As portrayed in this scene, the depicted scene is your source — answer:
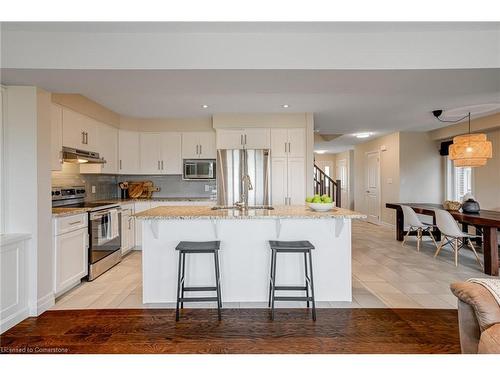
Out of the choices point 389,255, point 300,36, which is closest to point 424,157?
point 389,255

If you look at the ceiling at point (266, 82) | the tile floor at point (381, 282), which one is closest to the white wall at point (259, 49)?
the ceiling at point (266, 82)

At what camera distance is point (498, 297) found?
1504 mm

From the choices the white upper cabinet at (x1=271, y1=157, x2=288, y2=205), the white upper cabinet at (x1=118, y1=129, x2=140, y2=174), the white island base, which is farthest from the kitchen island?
the white upper cabinet at (x1=118, y1=129, x2=140, y2=174)

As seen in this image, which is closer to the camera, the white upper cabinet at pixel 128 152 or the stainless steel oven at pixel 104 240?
the stainless steel oven at pixel 104 240

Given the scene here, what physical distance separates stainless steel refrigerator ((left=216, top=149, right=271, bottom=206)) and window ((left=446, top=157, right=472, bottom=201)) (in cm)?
444

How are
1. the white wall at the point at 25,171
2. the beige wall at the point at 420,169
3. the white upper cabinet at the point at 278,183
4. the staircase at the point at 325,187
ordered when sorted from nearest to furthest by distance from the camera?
the white wall at the point at 25,171
the white upper cabinet at the point at 278,183
the beige wall at the point at 420,169
the staircase at the point at 325,187

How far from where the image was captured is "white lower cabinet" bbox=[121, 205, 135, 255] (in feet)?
15.8

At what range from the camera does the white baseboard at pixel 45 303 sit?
283 cm

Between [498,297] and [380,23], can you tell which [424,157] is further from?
[498,297]

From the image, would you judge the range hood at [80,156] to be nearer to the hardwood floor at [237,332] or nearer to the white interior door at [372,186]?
the hardwood floor at [237,332]

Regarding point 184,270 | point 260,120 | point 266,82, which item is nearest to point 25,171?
point 184,270

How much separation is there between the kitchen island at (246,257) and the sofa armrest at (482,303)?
1427mm

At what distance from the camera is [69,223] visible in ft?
10.8

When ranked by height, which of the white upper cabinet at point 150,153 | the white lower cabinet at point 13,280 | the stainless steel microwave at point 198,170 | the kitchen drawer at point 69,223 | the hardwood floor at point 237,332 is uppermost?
the white upper cabinet at point 150,153
